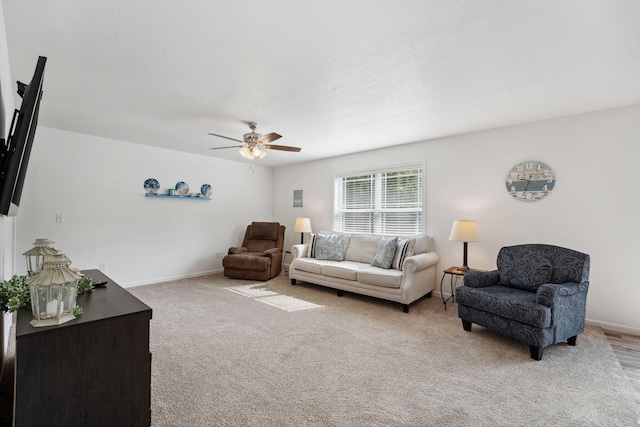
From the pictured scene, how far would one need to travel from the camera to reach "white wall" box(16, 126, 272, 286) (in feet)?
12.9

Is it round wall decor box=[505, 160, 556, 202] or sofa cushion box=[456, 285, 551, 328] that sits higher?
round wall decor box=[505, 160, 556, 202]

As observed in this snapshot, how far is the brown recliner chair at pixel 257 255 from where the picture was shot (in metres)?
5.19

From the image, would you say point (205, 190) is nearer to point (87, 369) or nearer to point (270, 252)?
point (270, 252)

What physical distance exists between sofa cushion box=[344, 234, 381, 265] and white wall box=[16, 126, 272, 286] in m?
2.64

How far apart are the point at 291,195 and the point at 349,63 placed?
4334 millimetres

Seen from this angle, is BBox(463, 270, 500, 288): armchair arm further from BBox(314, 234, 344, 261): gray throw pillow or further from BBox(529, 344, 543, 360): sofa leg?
BBox(314, 234, 344, 261): gray throw pillow

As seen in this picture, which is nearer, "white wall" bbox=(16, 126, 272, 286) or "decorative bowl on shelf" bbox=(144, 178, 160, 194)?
"white wall" bbox=(16, 126, 272, 286)

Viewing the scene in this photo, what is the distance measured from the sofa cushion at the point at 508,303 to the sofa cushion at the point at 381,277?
819mm

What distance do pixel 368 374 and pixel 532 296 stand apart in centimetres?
178

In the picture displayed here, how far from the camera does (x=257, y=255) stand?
540 centimetres

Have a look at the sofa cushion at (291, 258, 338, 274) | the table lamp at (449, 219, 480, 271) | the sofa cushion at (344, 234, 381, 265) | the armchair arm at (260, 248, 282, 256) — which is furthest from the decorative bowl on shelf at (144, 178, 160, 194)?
the table lamp at (449, 219, 480, 271)

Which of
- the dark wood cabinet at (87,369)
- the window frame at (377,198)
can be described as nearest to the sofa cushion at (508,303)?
the window frame at (377,198)

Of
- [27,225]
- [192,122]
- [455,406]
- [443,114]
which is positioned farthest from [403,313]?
[27,225]

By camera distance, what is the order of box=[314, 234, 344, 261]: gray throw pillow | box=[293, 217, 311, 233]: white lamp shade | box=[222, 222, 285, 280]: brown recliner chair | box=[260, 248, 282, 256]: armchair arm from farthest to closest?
box=[293, 217, 311, 233]: white lamp shade
box=[260, 248, 282, 256]: armchair arm
box=[222, 222, 285, 280]: brown recliner chair
box=[314, 234, 344, 261]: gray throw pillow
